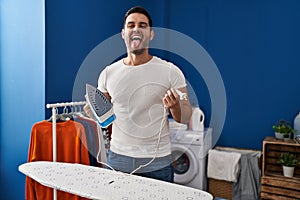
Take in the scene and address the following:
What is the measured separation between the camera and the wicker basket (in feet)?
8.95

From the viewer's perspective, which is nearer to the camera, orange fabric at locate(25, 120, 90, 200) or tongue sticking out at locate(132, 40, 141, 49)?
tongue sticking out at locate(132, 40, 141, 49)

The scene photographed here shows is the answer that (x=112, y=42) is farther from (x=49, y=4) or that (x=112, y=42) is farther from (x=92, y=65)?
(x=49, y=4)

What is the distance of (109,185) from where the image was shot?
1033 mm

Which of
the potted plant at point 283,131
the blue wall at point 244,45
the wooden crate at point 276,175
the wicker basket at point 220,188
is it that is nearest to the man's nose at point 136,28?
the blue wall at point 244,45

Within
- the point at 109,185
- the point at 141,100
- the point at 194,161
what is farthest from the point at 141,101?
the point at 194,161

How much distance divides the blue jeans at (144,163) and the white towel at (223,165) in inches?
64.7

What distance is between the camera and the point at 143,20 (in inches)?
39.7

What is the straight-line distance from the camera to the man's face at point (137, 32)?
3.24ft

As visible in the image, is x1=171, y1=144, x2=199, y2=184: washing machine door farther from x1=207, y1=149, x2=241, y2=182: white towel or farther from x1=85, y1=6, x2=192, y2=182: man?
x1=85, y1=6, x2=192, y2=182: man

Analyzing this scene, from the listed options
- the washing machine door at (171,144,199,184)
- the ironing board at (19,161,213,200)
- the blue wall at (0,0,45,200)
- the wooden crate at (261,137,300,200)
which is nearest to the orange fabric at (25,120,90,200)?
the blue wall at (0,0,45,200)

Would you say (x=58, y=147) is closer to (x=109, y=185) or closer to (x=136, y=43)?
(x=109, y=185)

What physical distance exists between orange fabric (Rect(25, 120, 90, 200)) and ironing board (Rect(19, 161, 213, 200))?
61 centimetres

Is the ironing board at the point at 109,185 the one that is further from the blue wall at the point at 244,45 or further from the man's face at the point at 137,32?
the blue wall at the point at 244,45

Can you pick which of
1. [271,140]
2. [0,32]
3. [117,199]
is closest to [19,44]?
[0,32]
